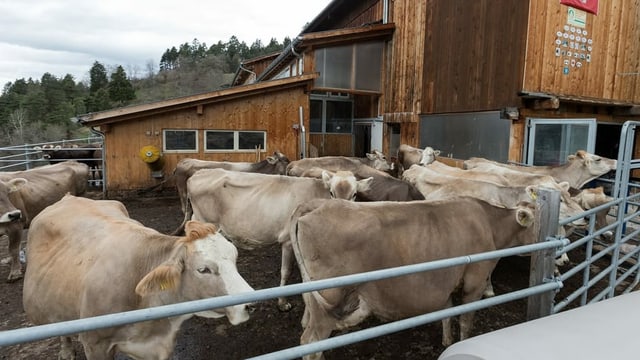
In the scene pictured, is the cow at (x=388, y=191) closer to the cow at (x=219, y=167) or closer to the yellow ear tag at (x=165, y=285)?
the cow at (x=219, y=167)

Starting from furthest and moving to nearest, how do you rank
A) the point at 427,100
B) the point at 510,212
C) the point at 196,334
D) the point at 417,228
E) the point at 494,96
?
the point at 427,100, the point at 494,96, the point at 196,334, the point at 510,212, the point at 417,228

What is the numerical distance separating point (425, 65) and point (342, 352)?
9647 mm

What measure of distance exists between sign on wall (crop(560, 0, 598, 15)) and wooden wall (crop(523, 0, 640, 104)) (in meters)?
0.10

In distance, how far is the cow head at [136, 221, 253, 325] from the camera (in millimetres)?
2098

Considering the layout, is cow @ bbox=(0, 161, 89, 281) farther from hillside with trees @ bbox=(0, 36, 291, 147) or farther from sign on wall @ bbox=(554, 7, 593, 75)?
hillside with trees @ bbox=(0, 36, 291, 147)

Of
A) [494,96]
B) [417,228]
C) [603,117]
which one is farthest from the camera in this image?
[603,117]

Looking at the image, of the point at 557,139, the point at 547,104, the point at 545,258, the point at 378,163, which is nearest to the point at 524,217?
the point at 545,258

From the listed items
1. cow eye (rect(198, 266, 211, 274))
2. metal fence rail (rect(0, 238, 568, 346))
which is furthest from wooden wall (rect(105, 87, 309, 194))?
metal fence rail (rect(0, 238, 568, 346))

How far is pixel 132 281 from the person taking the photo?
2.27 m

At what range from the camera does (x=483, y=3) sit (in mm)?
8734

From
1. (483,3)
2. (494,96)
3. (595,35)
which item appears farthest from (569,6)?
(494,96)

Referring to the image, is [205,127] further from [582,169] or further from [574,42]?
[574,42]

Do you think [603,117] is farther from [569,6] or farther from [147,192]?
[147,192]

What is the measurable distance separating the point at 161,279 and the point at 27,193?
17.8 ft
